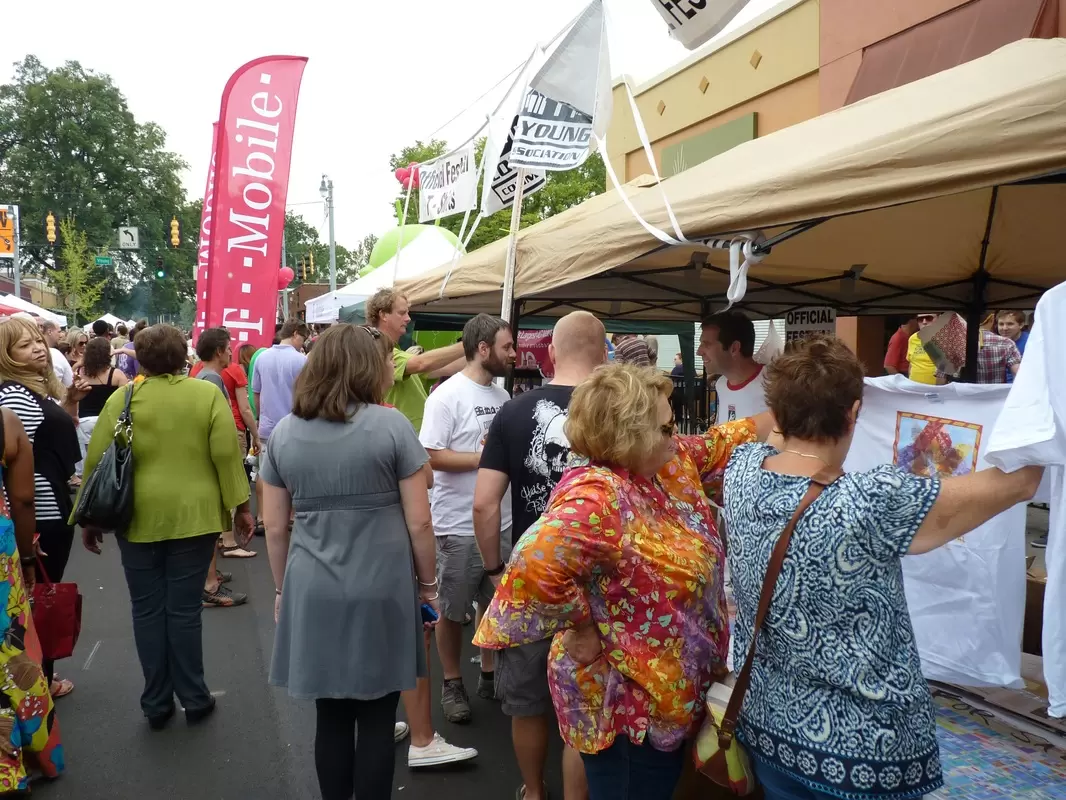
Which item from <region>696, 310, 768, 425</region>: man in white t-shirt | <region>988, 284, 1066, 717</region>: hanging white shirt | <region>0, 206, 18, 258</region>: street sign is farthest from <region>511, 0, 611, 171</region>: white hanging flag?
<region>0, 206, 18, 258</region>: street sign

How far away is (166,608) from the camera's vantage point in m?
3.89

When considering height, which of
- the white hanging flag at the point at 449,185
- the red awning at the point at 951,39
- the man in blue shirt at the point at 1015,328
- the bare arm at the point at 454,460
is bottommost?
the bare arm at the point at 454,460

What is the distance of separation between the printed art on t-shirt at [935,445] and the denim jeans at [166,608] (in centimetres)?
320

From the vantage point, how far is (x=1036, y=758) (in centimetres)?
276

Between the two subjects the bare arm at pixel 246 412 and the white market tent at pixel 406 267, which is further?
the white market tent at pixel 406 267

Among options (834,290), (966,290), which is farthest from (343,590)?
(966,290)

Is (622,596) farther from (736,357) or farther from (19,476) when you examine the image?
(19,476)

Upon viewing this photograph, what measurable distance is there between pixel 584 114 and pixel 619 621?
2.44 metres

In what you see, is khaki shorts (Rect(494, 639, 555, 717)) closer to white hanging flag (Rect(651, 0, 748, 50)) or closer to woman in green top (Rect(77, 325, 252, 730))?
woman in green top (Rect(77, 325, 252, 730))

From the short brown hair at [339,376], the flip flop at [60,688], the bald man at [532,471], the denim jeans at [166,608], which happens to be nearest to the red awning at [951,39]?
the bald man at [532,471]

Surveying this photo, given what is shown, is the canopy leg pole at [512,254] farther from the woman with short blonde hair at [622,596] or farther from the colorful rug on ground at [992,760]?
the colorful rug on ground at [992,760]

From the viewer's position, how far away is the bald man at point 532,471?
9.65 ft

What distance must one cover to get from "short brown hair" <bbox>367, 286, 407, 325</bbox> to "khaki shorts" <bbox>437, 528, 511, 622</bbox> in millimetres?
1418

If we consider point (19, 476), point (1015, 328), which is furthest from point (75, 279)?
point (1015, 328)
